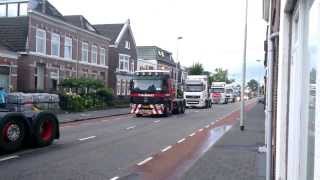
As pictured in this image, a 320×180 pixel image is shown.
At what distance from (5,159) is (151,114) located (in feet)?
73.4

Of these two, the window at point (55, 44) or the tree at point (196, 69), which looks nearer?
the window at point (55, 44)

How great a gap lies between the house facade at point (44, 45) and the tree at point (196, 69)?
1986 inches

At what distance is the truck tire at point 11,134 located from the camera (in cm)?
1344

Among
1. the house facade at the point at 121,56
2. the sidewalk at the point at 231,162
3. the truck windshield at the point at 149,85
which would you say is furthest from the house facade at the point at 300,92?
the house facade at the point at 121,56

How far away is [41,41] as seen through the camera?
141 ft

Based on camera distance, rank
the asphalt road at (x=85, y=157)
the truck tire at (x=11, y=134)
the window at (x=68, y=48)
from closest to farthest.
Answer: the asphalt road at (x=85, y=157), the truck tire at (x=11, y=134), the window at (x=68, y=48)

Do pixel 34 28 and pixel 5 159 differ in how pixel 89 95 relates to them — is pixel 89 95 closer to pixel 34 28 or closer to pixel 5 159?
pixel 34 28

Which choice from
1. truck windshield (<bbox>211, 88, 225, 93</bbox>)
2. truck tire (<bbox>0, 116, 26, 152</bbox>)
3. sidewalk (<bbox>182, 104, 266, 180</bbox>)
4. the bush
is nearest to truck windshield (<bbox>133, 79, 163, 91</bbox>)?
the bush

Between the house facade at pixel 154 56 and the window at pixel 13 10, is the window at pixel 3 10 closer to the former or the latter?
the window at pixel 13 10

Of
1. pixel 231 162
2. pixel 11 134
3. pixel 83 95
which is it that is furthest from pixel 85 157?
pixel 83 95

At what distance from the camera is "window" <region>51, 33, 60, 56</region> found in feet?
147

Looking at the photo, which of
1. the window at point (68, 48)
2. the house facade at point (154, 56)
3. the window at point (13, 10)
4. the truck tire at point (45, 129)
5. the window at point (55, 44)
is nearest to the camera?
the truck tire at point (45, 129)

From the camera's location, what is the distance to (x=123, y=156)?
13.8 meters

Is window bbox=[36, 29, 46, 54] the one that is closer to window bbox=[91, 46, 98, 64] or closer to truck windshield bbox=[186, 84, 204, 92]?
window bbox=[91, 46, 98, 64]
